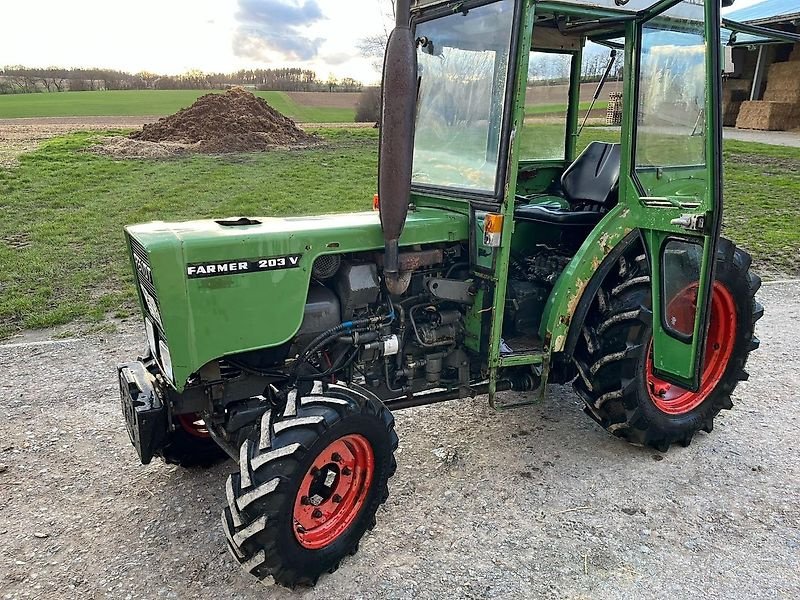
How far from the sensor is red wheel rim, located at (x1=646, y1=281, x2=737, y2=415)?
148 inches

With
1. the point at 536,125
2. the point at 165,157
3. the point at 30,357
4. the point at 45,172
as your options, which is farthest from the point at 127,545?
the point at 165,157

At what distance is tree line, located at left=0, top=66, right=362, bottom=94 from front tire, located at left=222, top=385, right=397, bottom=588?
3789 cm

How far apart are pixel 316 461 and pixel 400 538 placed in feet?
2.07

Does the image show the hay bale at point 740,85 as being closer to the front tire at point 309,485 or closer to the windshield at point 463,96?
the windshield at point 463,96

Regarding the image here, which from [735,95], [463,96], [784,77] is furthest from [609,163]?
[735,95]

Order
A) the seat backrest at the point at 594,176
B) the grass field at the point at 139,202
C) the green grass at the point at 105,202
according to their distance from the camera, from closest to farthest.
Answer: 1. the seat backrest at the point at 594,176
2. the green grass at the point at 105,202
3. the grass field at the point at 139,202

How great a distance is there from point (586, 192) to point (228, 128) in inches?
633

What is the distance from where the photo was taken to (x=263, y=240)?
2.80 m

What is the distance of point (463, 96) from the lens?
3389mm

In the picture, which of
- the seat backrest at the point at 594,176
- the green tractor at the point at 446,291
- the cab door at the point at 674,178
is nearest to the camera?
the green tractor at the point at 446,291

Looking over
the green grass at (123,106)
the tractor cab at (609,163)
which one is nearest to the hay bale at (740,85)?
the green grass at (123,106)

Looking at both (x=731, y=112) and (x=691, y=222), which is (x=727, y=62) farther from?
(x=731, y=112)

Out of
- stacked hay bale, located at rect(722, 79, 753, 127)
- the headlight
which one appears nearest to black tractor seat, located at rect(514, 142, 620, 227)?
the headlight

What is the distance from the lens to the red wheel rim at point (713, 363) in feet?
12.3
